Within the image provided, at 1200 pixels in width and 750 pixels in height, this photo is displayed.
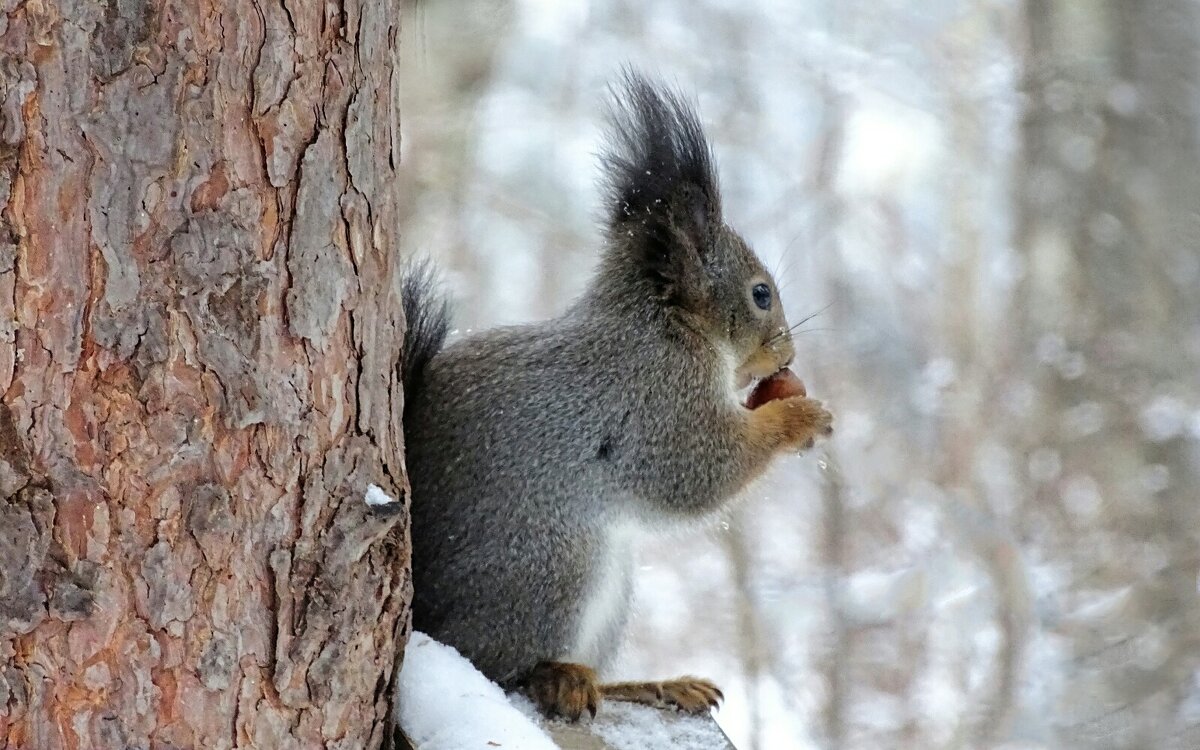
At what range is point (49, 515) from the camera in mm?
1185

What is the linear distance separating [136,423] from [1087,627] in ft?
12.2

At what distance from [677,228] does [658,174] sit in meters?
0.10

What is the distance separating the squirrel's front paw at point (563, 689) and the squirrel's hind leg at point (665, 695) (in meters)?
0.13

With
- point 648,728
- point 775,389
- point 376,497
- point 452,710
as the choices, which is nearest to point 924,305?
point 775,389

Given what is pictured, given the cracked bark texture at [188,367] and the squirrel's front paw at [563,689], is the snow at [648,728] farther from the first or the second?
the cracked bark texture at [188,367]

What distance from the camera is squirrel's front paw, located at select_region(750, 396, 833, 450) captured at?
82.5 inches

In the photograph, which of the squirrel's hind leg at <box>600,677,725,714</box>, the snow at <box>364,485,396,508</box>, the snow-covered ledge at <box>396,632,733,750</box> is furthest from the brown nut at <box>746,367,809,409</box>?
the snow at <box>364,485,396,508</box>

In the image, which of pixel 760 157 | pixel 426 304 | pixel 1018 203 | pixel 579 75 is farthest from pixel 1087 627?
pixel 426 304

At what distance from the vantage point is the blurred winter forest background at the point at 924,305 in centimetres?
416

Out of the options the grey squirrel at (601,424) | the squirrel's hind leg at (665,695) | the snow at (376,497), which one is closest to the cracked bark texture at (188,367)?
the snow at (376,497)

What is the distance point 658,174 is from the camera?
1994 millimetres

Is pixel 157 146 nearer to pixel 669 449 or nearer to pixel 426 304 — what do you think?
pixel 426 304

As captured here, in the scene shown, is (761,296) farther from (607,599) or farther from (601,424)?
(607,599)

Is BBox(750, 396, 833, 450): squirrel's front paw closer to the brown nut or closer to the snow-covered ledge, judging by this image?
the brown nut
